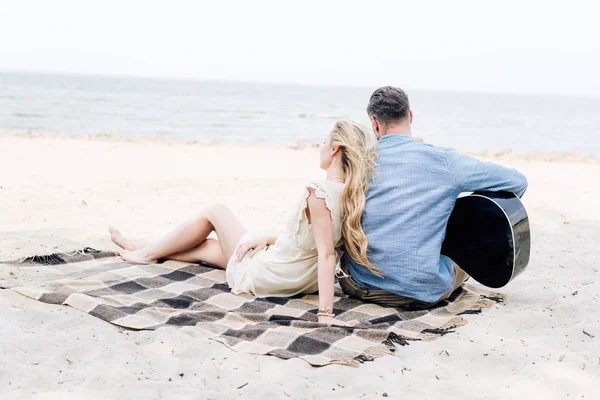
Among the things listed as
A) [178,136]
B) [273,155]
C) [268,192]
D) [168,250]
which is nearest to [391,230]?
[168,250]

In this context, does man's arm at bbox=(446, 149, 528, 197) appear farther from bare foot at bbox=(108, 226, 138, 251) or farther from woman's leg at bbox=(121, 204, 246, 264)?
bare foot at bbox=(108, 226, 138, 251)

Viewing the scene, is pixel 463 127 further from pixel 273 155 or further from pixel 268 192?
pixel 268 192

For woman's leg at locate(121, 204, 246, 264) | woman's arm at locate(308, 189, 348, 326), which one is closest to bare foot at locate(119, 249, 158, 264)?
woman's leg at locate(121, 204, 246, 264)

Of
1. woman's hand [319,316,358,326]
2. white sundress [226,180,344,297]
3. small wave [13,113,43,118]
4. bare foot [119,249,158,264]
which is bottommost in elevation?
small wave [13,113,43,118]

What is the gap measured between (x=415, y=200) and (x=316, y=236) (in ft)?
2.00

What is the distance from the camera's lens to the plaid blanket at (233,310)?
3.25 meters

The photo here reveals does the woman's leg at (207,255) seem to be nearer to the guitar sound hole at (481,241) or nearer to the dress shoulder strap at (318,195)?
the dress shoulder strap at (318,195)

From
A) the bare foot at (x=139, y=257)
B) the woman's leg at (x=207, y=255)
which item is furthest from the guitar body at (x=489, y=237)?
the bare foot at (x=139, y=257)

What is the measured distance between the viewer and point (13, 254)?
5.02 metres

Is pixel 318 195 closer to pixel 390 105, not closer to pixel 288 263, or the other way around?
pixel 288 263

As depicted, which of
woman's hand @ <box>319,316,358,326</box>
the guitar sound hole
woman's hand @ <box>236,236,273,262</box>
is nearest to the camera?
woman's hand @ <box>319,316,358,326</box>

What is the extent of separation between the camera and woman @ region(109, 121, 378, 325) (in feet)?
11.9

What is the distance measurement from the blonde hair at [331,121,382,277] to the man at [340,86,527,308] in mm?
72

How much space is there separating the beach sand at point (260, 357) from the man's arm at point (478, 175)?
782 mm
